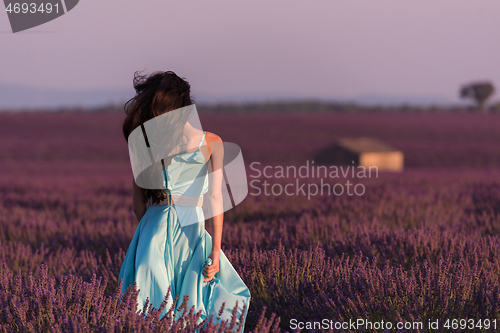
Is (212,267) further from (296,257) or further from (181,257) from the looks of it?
(296,257)

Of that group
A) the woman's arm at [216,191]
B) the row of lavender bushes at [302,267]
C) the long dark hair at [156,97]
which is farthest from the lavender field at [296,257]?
the long dark hair at [156,97]

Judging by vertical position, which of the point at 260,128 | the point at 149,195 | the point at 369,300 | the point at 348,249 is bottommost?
the point at 260,128

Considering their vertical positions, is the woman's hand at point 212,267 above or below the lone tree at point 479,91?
above

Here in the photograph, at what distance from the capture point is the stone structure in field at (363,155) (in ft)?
55.1

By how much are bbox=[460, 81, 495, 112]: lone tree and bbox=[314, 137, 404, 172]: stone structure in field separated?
54707 millimetres

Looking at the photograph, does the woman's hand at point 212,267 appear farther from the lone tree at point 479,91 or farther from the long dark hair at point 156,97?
the lone tree at point 479,91

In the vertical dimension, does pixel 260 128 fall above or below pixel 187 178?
below

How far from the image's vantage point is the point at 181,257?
2016 millimetres

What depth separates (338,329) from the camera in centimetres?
170

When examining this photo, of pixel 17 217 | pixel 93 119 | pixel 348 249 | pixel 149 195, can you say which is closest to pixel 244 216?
pixel 348 249

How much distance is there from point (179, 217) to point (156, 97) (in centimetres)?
55

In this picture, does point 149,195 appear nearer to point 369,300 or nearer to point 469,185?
point 369,300

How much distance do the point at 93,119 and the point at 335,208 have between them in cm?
2298

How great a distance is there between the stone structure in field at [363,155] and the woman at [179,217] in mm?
15149
